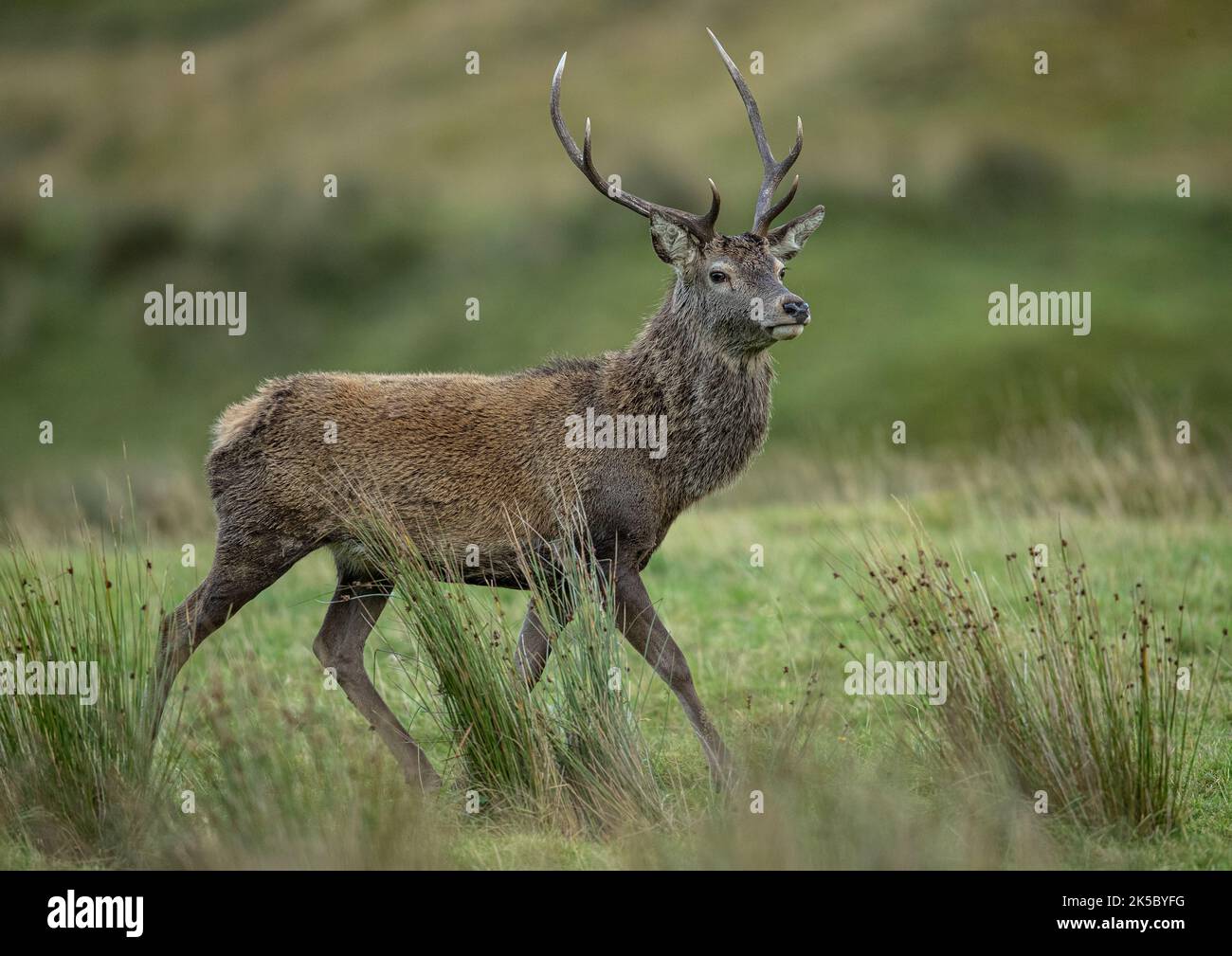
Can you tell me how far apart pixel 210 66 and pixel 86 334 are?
86.4ft

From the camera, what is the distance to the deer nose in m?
7.46

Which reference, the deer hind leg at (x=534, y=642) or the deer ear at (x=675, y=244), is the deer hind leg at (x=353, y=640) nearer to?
the deer hind leg at (x=534, y=642)

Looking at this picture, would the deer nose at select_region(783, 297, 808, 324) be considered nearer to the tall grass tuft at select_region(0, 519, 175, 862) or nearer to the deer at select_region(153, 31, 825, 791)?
the deer at select_region(153, 31, 825, 791)

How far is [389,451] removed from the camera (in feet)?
24.5

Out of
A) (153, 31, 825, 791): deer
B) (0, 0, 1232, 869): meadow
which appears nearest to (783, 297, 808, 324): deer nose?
(153, 31, 825, 791): deer

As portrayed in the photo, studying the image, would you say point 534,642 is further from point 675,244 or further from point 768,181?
point 768,181

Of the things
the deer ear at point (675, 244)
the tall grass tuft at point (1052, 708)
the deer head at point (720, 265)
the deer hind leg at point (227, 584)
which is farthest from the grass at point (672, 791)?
the deer ear at point (675, 244)

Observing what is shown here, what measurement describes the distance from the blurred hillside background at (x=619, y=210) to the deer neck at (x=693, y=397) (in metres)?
10.4

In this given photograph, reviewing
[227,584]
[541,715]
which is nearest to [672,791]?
[541,715]

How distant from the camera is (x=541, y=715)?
664 cm

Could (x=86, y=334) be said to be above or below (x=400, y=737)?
above

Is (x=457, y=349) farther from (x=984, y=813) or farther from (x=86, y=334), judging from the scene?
(x=984, y=813)

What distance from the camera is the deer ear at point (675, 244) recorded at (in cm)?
794
